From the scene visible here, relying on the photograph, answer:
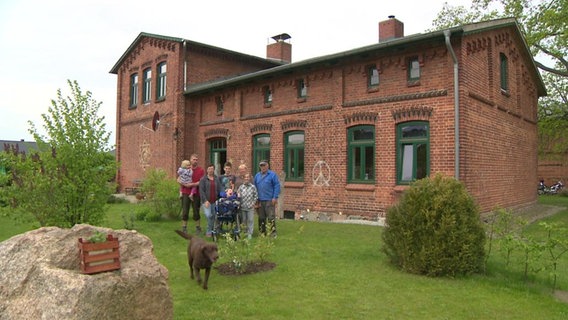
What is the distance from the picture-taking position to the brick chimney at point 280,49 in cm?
2441

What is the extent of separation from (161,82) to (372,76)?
11.8m

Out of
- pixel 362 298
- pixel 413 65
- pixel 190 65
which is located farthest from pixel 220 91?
pixel 362 298

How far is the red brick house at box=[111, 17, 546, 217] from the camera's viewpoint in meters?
11.3

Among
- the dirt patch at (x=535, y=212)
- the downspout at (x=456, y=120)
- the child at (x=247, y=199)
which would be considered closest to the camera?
the child at (x=247, y=199)

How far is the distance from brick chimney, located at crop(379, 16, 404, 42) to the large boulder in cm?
1441


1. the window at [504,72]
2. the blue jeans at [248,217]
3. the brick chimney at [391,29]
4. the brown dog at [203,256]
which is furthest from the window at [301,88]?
the brown dog at [203,256]

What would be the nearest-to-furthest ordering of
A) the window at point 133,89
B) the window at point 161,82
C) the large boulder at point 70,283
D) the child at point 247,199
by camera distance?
the large boulder at point 70,283 < the child at point 247,199 < the window at point 161,82 < the window at point 133,89

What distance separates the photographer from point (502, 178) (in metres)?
13.6

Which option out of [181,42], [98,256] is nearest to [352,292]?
[98,256]

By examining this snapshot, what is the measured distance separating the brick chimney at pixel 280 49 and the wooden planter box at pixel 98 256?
21.3 m

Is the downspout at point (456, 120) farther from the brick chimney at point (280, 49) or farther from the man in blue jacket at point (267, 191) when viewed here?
the brick chimney at point (280, 49)

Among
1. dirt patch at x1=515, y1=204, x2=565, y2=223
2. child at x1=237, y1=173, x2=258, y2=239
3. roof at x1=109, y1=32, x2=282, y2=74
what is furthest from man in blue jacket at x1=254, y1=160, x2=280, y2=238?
roof at x1=109, y1=32, x2=282, y2=74

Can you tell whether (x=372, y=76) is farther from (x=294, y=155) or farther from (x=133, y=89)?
(x=133, y=89)

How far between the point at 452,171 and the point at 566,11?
43.9 feet
